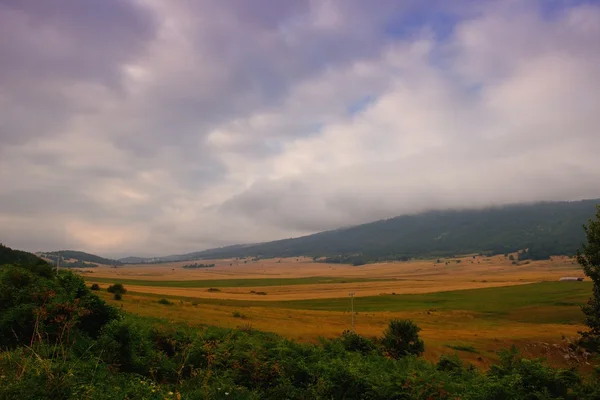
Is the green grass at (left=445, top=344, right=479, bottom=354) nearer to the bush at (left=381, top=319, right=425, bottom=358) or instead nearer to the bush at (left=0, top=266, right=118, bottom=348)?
the bush at (left=381, top=319, right=425, bottom=358)

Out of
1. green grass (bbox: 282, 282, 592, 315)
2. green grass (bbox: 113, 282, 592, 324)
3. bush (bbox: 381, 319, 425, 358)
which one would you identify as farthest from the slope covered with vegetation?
green grass (bbox: 282, 282, 592, 315)

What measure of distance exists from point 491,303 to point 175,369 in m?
88.2

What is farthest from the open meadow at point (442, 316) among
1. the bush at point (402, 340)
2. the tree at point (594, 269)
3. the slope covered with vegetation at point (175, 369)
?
the slope covered with vegetation at point (175, 369)

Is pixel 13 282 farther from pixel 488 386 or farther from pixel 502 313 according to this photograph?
pixel 502 313

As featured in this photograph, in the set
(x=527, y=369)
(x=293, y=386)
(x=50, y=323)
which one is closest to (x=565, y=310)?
(x=527, y=369)

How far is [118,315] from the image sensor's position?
1798 centimetres

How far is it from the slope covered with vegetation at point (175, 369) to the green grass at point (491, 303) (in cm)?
5599

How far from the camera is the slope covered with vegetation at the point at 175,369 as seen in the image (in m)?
9.90

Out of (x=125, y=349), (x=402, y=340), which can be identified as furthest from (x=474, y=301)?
(x=125, y=349)

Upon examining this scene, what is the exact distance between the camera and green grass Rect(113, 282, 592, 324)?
225 feet

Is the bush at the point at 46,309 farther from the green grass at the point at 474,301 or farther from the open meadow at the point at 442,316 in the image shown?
the green grass at the point at 474,301

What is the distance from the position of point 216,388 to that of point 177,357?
5.55m

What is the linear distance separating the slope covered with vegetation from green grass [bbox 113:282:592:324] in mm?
55994

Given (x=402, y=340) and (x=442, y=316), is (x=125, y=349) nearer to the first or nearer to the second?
(x=402, y=340)
